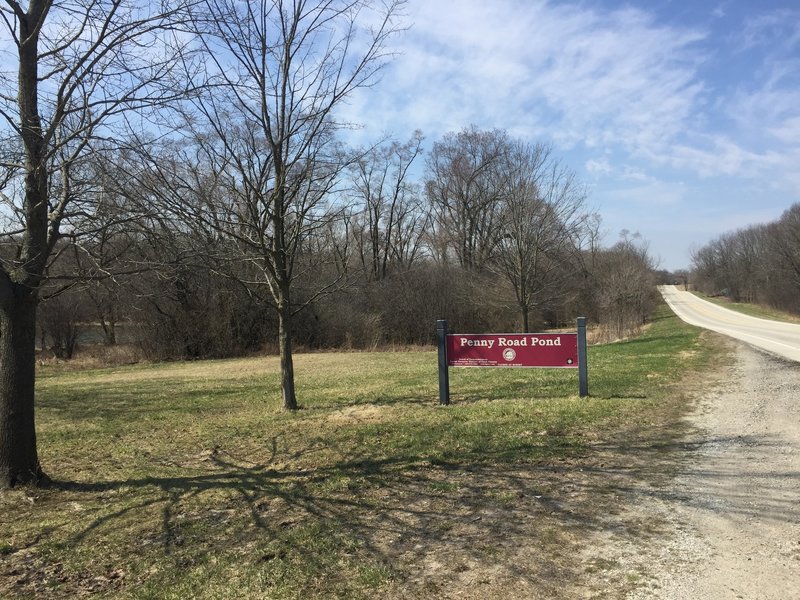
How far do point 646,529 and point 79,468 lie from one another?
231 inches

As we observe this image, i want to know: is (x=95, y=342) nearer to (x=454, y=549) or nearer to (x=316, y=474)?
(x=316, y=474)

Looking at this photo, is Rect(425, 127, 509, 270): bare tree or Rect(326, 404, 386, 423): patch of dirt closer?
Rect(326, 404, 386, 423): patch of dirt

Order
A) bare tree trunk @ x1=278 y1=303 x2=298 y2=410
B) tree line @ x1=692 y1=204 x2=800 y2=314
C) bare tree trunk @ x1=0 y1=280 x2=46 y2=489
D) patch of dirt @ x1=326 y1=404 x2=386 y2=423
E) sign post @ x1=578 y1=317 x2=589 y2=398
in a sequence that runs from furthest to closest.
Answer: tree line @ x1=692 y1=204 x2=800 y2=314, bare tree trunk @ x1=278 y1=303 x2=298 y2=410, sign post @ x1=578 y1=317 x2=589 y2=398, patch of dirt @ x1=326 y1=404 x2=386 y2=423, bare tree trunk @ x1=0 y1=280 x2=46 y2=489

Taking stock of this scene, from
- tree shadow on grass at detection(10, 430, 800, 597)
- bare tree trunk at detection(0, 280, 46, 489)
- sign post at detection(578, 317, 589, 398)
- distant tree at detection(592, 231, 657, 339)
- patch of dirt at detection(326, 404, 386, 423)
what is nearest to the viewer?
tree shadow on grass at detection(10, 430, 800, 597)

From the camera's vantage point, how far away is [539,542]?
12.3 ft

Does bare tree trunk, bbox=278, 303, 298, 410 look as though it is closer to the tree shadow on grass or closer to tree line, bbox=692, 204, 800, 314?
the tree shadow on grass

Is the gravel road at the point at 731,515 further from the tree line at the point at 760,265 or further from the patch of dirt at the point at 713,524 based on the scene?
the tree line at the point at 760,265

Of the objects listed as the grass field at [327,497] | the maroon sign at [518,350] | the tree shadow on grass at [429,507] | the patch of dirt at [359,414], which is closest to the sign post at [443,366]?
the maroon sign at [518,350]

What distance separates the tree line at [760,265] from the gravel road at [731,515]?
183 ft

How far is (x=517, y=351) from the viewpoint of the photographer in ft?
31.0

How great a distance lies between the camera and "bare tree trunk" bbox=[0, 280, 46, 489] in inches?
212

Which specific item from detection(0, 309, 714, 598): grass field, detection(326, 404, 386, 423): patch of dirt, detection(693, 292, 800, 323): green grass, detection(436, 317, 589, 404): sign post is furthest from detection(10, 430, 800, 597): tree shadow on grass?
detection(693, 292, 800, 323): green grass

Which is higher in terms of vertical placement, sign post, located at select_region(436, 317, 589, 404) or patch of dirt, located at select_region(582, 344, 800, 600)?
sign post, located at select_region(436, 317, 589, 404)

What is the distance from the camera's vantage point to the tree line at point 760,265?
198 feet
